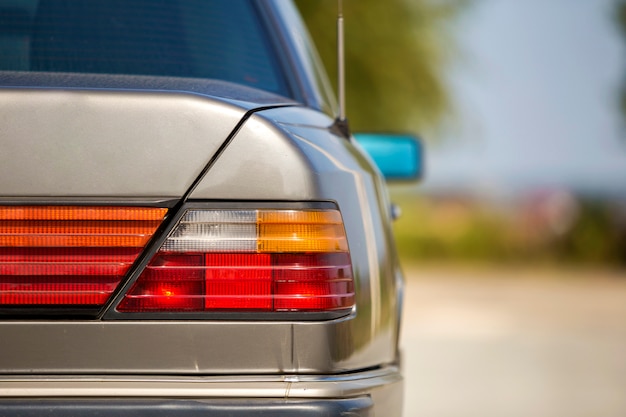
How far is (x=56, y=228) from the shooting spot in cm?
202

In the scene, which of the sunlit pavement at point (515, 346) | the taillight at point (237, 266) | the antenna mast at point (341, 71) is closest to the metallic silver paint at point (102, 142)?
the taillight at point (237, 266)

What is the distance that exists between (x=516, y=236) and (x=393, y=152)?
16.2 metres

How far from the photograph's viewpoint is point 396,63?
11.7 meters

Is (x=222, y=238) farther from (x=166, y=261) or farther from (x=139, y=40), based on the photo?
(x=139, y=40)

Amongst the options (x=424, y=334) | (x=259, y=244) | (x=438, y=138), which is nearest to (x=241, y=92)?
(x=259, y=244)

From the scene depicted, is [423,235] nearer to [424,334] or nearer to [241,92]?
[424,334]

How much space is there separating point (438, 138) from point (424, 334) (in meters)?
3.38

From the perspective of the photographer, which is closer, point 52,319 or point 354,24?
point 52,319

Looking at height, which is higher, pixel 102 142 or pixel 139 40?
pixel 139 40

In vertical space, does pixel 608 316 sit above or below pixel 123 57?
below

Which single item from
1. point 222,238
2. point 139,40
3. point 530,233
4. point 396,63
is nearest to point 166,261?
point 222,238

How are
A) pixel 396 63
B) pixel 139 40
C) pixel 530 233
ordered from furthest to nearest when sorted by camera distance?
pixel 530 233, pixel 396 63, pixel 139 40

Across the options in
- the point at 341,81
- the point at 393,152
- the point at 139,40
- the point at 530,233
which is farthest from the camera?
the point at 530,233

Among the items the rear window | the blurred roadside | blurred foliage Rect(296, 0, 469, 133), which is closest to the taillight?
the rear window
